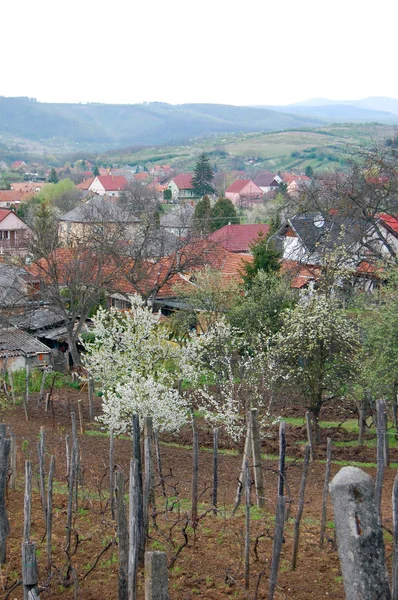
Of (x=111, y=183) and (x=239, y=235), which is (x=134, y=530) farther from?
(x=111, y=183)

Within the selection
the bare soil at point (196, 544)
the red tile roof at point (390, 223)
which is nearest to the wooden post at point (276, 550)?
the bare soil at point (196, 544)

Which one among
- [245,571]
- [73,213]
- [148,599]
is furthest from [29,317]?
[73,213]

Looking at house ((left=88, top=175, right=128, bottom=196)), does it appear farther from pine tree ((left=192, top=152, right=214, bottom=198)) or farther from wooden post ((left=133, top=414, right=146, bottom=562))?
wooden post ((left=133, top=414, right=146, bottom=562))

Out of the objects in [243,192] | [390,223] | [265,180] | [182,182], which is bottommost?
[243,192]

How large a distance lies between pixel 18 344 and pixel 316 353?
16532 mm

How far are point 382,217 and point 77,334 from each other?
1703 cm

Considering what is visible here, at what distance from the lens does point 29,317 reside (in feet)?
116

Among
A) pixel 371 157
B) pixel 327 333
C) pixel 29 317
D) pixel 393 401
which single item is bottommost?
pixel 29 317

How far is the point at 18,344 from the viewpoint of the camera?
31.1 metres

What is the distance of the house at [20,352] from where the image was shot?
30141 mm

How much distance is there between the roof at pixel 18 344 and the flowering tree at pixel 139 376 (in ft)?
33.6

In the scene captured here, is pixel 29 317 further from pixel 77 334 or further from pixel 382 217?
pixel 382 217

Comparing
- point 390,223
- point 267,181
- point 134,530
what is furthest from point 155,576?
point 267,181

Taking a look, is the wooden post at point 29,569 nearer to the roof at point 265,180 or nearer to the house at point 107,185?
the house at point 107,185
